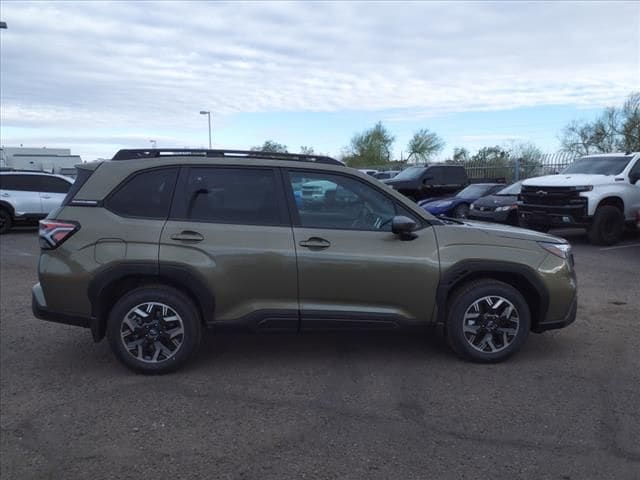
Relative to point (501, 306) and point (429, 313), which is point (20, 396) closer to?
point (429, 313)

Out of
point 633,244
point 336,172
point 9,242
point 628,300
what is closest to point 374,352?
point 336,172

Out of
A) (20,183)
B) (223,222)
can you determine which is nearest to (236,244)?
(223,222)

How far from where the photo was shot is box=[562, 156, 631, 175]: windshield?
40.7 ft

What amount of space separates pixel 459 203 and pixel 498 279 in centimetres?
1234

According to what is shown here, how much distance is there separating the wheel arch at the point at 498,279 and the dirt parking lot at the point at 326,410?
468mm

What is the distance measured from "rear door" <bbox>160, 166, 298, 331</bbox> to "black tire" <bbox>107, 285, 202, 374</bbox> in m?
0.17

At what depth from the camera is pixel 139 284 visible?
475 cm

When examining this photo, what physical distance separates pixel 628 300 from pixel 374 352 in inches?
154

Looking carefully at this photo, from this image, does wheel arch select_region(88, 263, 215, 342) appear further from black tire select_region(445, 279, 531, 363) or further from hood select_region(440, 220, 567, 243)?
hood select_region(440, 220, 567, 243)

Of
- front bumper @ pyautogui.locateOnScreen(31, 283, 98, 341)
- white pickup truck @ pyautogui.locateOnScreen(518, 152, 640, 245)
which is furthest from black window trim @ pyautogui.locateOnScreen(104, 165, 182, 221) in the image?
white pickup truck @ pyautogui.locateOnScreen(518, 152, 640, 245)

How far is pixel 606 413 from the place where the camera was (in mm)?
3975

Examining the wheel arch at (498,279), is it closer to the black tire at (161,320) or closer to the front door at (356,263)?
the front door at (356,263)

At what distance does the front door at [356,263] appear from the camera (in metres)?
4.68

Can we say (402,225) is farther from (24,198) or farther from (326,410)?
(24,198)
